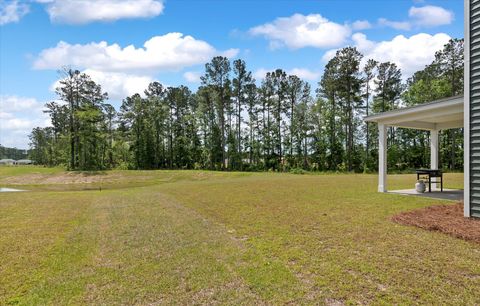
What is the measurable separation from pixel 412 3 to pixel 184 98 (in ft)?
111

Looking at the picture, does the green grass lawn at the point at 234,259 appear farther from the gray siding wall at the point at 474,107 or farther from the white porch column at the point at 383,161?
the white porch column at the point at 383,161

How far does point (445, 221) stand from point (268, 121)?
3117cm

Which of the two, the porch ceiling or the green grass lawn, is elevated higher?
the porch ceiling

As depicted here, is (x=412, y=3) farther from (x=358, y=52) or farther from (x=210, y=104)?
(x=210, y=104)

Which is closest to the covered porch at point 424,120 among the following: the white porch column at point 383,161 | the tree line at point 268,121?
the white porch column at point 383,161

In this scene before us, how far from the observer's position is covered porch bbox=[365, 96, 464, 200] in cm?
886

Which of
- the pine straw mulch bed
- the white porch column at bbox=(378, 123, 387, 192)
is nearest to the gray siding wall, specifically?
the pine straw mulch bed

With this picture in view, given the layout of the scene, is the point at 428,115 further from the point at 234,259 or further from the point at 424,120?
the point at 234,259

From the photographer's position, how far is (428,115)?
9.84 meters

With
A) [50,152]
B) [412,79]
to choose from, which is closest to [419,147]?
[412,79]

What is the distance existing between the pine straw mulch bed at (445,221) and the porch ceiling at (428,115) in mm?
2924

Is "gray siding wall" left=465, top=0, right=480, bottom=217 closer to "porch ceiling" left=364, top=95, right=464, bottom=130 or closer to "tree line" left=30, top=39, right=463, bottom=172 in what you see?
"porch ceiling" left=364, top=95, right=464, bottom=130

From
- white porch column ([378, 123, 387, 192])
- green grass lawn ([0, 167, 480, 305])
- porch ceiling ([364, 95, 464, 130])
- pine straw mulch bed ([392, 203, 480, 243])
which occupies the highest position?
porch ceiling ([364, 95, 464, 130])

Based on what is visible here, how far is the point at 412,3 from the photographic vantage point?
10016 millimetres
